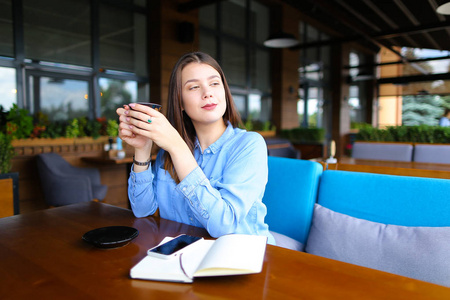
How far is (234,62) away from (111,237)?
7149mm

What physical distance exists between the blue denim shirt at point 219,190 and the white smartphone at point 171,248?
0.11 metres

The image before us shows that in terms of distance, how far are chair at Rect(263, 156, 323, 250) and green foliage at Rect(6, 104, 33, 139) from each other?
313cm

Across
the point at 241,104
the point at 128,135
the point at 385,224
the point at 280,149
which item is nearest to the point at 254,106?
the point at 241,104

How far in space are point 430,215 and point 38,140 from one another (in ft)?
13.5

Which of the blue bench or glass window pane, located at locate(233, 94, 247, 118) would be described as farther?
glass window pane, located at locate(233, 94, 247, 118)

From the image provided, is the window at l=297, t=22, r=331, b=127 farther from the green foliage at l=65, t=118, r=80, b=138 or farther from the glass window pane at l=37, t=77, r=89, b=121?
the green foliage at l=65, t=118, r=80, b=138

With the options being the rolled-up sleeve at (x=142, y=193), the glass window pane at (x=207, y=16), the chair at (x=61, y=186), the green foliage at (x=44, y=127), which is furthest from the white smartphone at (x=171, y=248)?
the glass window pane at (x=207, y=16)

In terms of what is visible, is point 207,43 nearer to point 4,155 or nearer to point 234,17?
point 234,17

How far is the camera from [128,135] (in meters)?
1.12

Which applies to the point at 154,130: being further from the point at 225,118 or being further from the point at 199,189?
the point at 225,118

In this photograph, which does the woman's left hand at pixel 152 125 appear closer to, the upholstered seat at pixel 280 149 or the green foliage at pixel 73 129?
the green foliage at pixel 73 129

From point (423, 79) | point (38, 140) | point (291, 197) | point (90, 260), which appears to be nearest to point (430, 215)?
point (291, 197)

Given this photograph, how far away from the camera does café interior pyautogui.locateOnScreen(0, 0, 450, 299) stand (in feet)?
2.35

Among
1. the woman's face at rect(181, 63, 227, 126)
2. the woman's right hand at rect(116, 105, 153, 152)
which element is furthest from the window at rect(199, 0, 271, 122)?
the woman's right hand at rect(116, 105, 153, 152)
